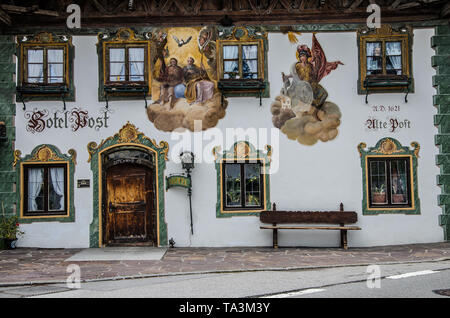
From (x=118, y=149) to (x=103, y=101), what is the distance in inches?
53.2

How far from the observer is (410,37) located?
15.6 m

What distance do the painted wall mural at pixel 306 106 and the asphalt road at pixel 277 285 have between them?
4.92 meters

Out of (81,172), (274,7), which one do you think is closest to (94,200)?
(81,172)

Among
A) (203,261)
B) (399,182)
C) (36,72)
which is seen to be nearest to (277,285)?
(203,261)

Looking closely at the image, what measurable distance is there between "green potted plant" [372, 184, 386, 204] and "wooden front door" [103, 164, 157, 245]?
237 inches

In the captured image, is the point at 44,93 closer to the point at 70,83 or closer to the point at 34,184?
the point at 70,83

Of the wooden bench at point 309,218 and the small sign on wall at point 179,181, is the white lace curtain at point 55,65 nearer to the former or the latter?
the small sign on wall at point 179,181

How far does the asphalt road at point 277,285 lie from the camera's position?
8539 millimetres

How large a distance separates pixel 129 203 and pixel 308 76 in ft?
19.6

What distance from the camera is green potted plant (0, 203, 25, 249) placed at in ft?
48.3

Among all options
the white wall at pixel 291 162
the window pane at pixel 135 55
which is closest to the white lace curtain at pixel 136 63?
the window pane at pixel 135 55

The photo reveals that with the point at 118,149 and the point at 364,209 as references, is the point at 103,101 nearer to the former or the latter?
the point at 118,149

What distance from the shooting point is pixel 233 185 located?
15477 millimetres

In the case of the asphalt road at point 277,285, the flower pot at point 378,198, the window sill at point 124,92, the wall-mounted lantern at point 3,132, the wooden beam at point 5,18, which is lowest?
the asphalt road at point 277,285
